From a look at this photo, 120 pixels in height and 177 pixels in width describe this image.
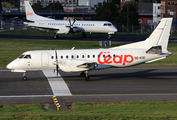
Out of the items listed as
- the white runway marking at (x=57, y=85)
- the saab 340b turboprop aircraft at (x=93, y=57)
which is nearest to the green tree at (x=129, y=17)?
the white runway marking at (x=57, y=85)

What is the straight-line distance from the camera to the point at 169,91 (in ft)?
68.5

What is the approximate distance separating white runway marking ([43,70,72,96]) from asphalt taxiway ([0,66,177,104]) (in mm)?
279

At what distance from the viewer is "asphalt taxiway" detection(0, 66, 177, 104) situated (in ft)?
62.2

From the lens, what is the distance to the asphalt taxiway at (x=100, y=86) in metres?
19.0

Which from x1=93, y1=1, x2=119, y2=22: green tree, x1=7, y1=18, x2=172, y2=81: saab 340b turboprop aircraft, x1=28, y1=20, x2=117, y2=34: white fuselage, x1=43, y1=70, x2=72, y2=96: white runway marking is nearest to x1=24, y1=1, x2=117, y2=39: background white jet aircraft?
x1=28, y1=20, x2=117, y2=34: white fuselage

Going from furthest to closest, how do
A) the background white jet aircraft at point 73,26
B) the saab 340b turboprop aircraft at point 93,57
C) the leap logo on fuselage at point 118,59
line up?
the background white jet aircraft at point 73,26
the leap logo on fuselage at point 118,59
the saab 340b turboprop aircraft at point 93,57

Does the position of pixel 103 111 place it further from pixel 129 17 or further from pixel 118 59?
pixel 129 17

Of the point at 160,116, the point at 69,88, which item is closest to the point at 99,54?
the point at 69,88

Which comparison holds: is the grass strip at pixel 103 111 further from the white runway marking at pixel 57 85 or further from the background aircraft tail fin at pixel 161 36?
the background aircraft tail fin at pixel 161 36

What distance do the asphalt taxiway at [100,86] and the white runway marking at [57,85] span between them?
0.28 metres

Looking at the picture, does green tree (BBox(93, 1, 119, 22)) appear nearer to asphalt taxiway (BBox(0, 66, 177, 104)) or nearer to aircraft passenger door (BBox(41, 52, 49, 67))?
asphalt taxiway (BBox(0, 66, 177, 104))

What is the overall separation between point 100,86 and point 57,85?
3.49 metres

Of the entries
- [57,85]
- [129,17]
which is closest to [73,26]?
[129,17]

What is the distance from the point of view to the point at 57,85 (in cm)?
2297
